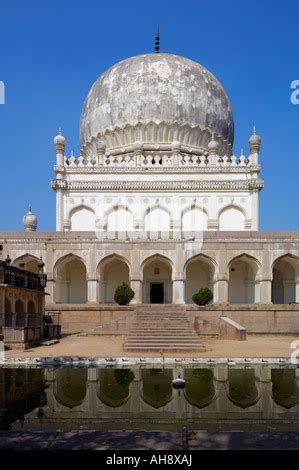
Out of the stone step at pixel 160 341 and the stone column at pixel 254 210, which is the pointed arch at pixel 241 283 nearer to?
the stone column at pixel 254 210

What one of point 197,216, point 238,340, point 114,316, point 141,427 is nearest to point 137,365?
point 141,427

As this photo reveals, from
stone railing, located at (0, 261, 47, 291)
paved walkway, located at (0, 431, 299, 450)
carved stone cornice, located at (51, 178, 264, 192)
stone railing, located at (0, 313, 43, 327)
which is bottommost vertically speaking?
paved walkway, located at (0, 431, 299, 450)

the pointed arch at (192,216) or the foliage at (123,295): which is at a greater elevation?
the pointed arch at (192,216)

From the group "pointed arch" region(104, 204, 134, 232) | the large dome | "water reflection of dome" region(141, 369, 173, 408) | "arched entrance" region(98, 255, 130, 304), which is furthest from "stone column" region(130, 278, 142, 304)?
"water reflection of dome" region(141, 369, 173, 408)

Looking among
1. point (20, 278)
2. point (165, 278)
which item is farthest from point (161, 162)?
point (20, 278)

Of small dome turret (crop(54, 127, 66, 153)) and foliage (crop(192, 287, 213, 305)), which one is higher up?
small dome turret (crop(54, 127, 66, 153))

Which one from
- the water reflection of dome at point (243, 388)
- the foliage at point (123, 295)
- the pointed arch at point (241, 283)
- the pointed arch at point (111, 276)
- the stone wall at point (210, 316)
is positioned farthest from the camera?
the pointed arch at point (241, 283)

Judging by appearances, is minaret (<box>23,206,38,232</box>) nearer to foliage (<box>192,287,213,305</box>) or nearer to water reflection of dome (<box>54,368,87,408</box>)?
foliage (<box>192,287,213,305</box>)

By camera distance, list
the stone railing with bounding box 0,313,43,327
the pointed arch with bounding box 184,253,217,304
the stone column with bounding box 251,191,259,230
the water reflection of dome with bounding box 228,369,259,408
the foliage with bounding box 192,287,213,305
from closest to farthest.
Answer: the water reflection of dome with bounding box 228,369,259,408, the stone railing with bounding box 0,313,43,327, the foliage with bounding box 192,287,213,305, the pointed arch with bounding box 184,253,217,304, the stone column with bounding box 251,191,259,230

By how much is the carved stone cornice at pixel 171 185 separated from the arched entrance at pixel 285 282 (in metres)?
3.86

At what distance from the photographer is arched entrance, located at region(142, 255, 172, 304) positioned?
1888 centimetres

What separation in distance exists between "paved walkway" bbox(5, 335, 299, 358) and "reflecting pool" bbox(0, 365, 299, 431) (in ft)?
4.27

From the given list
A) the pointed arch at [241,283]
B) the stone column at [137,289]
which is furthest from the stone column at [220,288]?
the stone column at [137,289]

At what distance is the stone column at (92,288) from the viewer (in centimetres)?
1691
